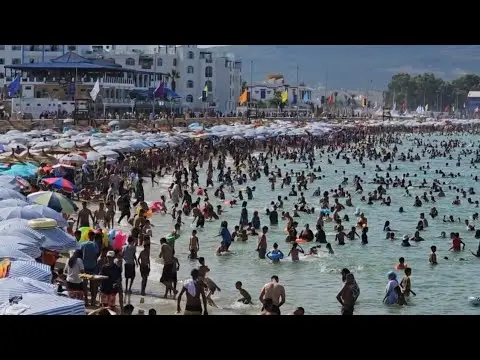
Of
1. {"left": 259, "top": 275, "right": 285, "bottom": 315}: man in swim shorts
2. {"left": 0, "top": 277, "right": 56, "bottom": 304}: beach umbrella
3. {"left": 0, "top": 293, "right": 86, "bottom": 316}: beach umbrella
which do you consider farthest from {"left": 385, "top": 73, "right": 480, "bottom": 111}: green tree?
{"left": 0, "top": 293, "right": 86, "bottom": 316}: beach umbrella

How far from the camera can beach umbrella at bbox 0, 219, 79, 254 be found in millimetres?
9984

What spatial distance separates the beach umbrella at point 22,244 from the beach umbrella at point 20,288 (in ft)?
4.84

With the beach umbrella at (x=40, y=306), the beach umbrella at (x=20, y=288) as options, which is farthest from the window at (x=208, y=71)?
the beach umbrella at (x=40, y=306)

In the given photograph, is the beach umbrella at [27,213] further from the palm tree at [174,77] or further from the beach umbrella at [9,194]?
the palm tree at [174,77]

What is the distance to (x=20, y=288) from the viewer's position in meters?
7.66

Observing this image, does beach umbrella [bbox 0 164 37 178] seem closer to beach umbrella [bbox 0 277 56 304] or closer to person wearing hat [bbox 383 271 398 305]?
person wearing hat [bbox 383 271 398 305]

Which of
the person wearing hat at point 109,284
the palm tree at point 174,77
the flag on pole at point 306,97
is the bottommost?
the person wearing hat at point 109,284

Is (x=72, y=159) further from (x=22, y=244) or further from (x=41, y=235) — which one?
(x=22, y=244)

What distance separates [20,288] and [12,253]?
1.65 metres

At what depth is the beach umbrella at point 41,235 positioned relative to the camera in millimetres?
9984

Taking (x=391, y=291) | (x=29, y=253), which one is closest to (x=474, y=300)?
(x=391, y=291)

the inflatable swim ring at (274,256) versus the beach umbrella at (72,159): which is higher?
the beach umbrella at (72,159)

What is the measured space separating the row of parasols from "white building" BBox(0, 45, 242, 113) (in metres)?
46.0

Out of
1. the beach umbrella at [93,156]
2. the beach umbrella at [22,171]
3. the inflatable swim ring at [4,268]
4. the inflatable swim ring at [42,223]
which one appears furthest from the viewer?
the beach umbrella at [93,156]
